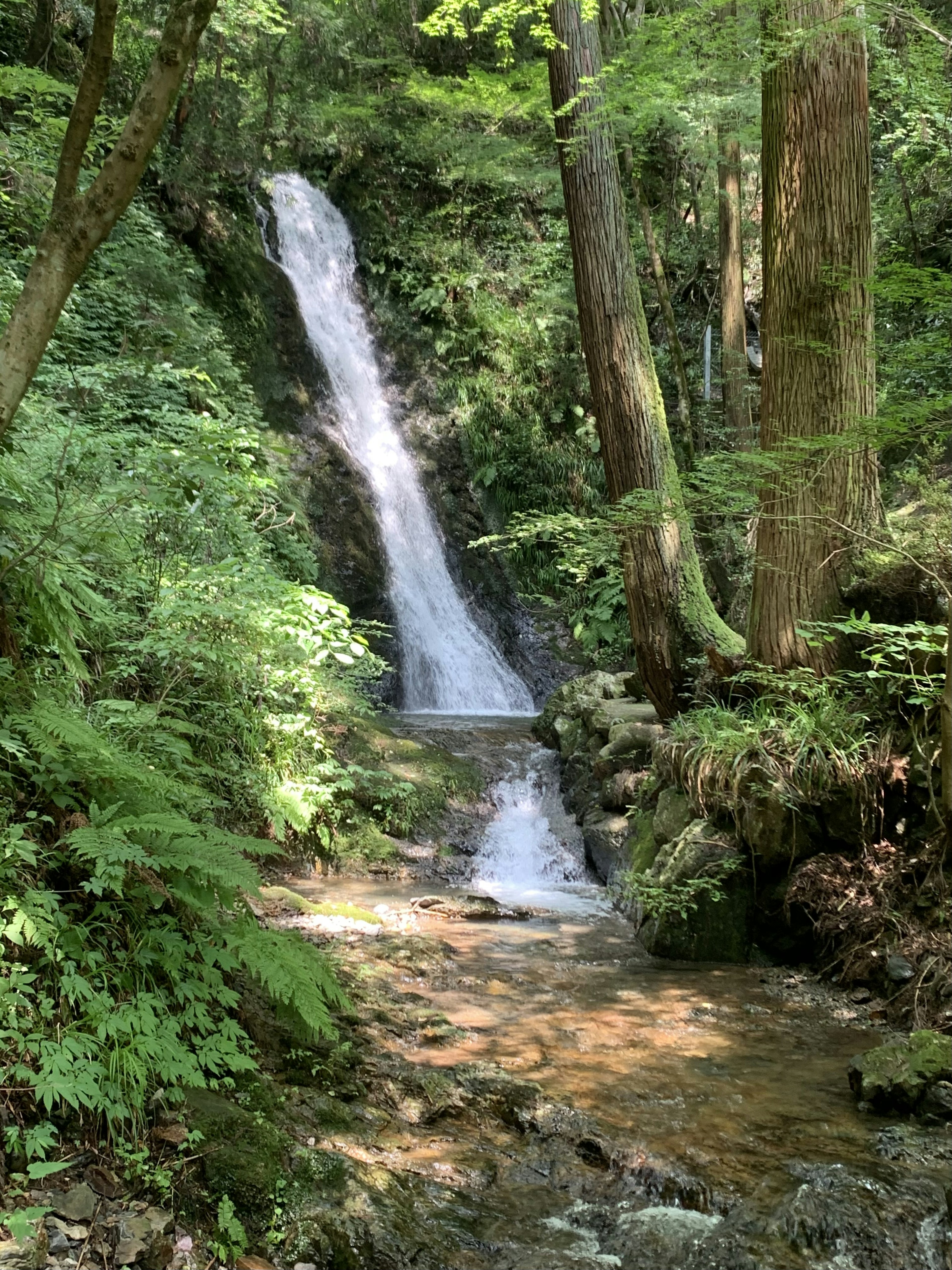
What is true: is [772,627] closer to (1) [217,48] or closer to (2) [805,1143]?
(2) [805,1143]

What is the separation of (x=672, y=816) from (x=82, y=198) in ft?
16.4

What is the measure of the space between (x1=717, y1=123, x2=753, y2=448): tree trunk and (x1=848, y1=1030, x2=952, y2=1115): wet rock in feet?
30.1

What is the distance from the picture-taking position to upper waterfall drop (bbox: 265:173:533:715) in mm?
12602

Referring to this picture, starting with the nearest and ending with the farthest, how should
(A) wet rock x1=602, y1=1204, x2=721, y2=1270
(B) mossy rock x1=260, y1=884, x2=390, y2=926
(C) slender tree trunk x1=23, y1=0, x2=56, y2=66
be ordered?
(A) wet rock x1=602, y1=1204, x2=721, y2=1270, (B) mossy rock x1=260, y1=884, x2=390, y2=926, (C) slender tree trunk x1=23, y1=0, x2=56, y2=66

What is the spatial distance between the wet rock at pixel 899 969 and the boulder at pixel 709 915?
983 millimetres

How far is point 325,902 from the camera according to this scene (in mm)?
5906

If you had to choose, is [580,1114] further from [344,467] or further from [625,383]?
[344,467]

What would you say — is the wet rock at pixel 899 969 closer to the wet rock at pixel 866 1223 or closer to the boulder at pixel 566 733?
the wet rock at pixel 866 1223

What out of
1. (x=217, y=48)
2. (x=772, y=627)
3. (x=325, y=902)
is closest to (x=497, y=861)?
(x=325, y=902)

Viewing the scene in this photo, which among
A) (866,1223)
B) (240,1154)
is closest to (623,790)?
(866,1223)

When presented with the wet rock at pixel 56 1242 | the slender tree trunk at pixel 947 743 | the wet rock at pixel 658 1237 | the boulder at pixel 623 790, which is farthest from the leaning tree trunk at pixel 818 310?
the wet rock at pixel 56 1242

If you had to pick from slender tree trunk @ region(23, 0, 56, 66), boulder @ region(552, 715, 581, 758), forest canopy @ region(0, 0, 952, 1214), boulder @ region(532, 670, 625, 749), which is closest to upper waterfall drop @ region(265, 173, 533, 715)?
forest canopy @ region(0, 0, 952, 1214)

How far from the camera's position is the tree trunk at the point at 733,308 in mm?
11641

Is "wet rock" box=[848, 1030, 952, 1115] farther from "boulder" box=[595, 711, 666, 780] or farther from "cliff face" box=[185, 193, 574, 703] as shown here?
"cliff face" box=[185, 193, 574, 703]
